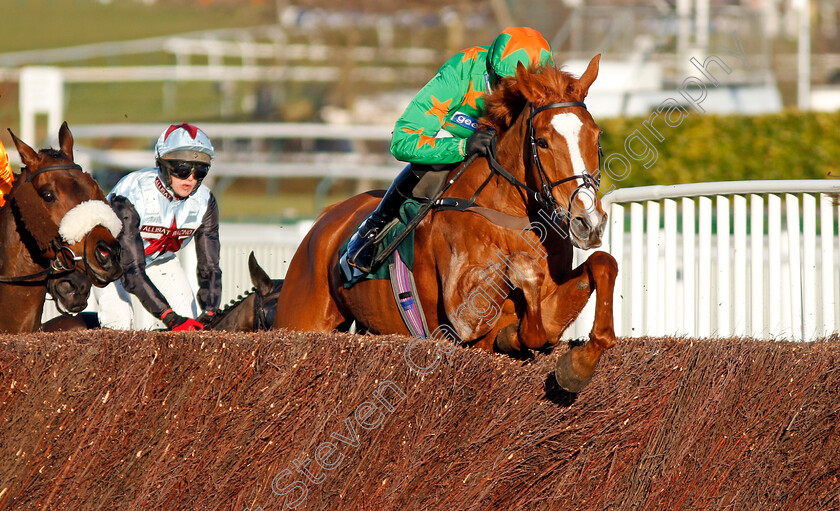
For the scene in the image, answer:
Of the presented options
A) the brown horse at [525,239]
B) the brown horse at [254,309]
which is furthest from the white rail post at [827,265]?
the brown horse at [254,309]

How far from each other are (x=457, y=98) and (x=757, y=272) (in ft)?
5.46

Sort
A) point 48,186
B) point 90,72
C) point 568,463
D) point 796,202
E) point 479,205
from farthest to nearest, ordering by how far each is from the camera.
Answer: point 90,72
point 796,202
point 48,186
point 479,205
point 568,463

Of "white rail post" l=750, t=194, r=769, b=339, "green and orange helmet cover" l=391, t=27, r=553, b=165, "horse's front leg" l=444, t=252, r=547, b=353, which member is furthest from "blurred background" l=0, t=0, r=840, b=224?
"horse's front leg" l=444, t=252, r=547, b=353

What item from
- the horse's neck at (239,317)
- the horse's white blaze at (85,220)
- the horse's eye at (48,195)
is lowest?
the horse's neck at (239,317)

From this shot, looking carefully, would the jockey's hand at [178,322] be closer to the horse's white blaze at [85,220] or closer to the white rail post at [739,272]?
the horse's white blaze at [85,220]

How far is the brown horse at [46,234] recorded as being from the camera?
403cm

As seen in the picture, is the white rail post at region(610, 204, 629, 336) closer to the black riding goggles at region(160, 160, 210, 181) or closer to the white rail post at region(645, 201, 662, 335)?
the white rail post at region(645, 201, 662, 335)

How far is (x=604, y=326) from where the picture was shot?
3.33 meters

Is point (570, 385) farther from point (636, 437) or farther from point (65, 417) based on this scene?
point (65, 417)

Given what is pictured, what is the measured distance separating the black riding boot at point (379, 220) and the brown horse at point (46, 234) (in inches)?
39.3

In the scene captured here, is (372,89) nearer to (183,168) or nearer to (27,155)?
(183,168)

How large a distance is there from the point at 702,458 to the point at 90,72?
850 inches

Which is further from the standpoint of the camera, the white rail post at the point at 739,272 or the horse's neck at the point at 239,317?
the horse's neck at the point at 239,317

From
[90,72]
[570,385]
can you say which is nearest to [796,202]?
[570,385]
